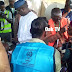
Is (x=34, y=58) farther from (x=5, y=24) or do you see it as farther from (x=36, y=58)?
(x=5, y=24)

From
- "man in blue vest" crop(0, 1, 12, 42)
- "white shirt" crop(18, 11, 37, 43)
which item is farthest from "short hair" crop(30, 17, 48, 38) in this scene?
"man in blue vest" crop(0, 1, 12, 42)

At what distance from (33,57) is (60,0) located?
476 cm

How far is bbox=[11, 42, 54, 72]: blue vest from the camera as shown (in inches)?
60.3

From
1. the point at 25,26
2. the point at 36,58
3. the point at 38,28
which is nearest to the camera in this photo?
the point at 36,58

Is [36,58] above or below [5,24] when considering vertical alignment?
below

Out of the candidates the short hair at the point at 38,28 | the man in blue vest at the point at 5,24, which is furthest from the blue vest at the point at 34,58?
the man in blue vest at the point at 5,24

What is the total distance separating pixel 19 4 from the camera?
8.99 ft

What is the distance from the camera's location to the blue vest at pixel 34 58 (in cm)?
153

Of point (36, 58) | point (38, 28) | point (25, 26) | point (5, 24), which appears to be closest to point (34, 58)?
point (36, 58)

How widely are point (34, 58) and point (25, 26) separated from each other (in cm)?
115

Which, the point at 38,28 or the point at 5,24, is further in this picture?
the point at 5,24

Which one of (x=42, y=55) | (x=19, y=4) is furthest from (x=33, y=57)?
(x=19, y=4)

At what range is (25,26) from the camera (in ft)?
8.62

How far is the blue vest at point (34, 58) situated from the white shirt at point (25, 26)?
3.11ft
